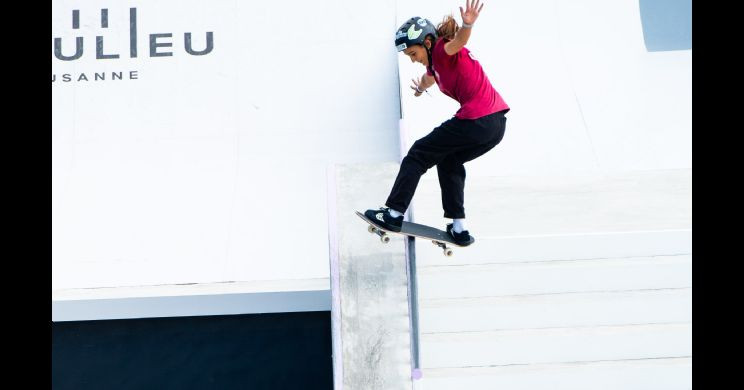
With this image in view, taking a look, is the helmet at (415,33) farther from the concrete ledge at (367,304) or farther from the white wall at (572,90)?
the white wall at (572,90)

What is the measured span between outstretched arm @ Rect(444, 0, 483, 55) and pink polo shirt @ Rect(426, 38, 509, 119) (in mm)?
180

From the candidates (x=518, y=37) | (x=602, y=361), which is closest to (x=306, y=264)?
(x=602, y=361)

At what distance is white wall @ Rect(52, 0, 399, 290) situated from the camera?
6.59 metres

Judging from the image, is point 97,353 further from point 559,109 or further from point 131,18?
point 559,109

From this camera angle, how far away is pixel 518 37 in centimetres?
851

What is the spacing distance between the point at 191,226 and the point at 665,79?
6.07 meters

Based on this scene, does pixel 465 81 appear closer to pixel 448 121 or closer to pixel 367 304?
pixel 448 121

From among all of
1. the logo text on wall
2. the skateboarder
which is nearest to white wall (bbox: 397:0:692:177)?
the logo text on wall

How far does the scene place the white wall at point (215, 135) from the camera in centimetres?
659

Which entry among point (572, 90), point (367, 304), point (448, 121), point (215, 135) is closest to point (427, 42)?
point (448, 121)

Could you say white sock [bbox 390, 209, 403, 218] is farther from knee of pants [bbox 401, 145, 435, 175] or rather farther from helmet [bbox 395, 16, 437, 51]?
helmet [bbox 395, 16, 437, 51]

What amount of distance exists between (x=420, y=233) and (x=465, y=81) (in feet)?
3.06

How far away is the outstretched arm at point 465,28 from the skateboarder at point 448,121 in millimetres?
95

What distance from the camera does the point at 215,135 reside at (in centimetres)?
747
